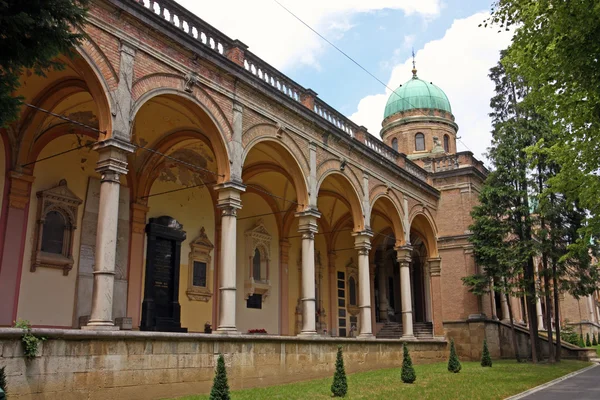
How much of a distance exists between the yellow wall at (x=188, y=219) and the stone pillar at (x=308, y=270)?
385 cm

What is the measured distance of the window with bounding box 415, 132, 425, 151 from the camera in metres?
35.3

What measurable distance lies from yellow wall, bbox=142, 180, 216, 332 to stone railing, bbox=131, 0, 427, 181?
194 inches

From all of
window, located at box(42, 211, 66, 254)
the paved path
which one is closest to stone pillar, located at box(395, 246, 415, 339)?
the paved path

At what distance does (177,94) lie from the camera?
1366 cm

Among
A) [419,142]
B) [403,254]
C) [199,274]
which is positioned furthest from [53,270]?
[419,142]

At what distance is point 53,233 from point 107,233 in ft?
15.4

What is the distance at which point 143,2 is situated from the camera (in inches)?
517

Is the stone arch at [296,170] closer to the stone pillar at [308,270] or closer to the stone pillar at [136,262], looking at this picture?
the stone pillar at [308,270]

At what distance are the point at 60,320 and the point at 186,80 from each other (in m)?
7.14

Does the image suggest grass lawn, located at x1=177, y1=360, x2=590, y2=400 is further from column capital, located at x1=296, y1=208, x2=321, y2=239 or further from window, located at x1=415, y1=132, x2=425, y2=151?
window, located at x1=415, y1=132, x2=425, y2=151


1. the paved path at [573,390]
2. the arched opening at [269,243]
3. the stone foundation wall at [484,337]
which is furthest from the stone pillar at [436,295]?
the paved path at [573,390]

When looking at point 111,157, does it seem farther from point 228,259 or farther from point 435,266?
point 435,266

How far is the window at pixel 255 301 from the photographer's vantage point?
21.8 metres

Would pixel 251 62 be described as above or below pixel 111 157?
above
